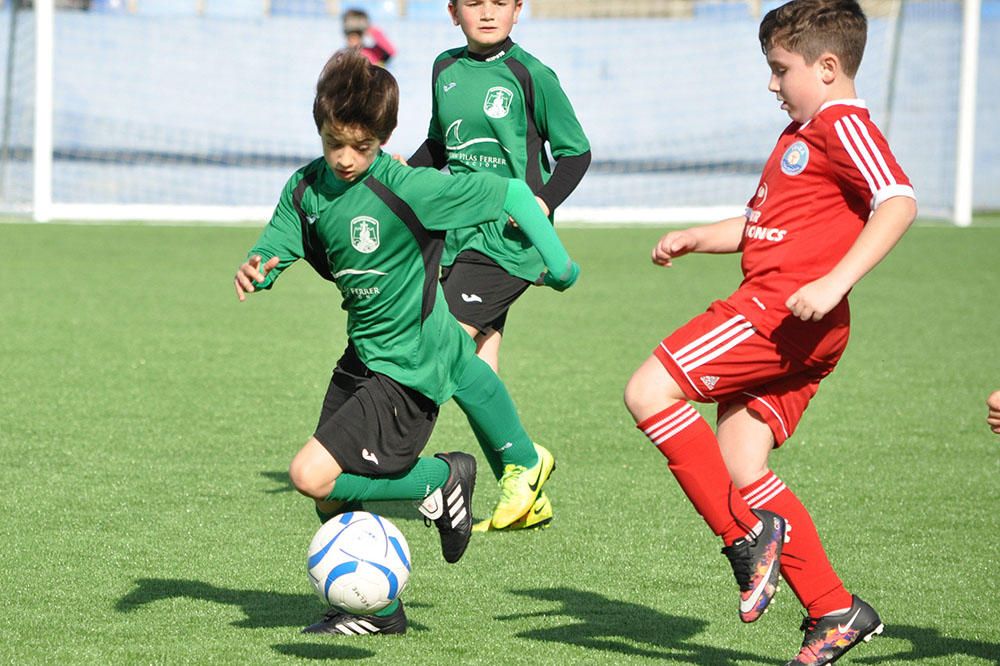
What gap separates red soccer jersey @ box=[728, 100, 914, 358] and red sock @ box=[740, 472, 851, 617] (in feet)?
1.17

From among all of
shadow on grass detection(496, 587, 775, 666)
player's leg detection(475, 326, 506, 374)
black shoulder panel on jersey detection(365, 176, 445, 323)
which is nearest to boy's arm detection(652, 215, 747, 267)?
black shoulder panel on jersey detection(365, 176, 445, 323)

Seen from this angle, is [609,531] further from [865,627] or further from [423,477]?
[865,627]

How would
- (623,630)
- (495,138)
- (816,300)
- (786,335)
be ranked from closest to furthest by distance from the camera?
(816,300), (786,335), (623,630), (495,138)

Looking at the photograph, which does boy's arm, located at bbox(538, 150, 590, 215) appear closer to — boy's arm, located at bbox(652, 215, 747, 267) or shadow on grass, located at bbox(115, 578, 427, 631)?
boy's arm, located at bbox(652, 215, 747, 267)

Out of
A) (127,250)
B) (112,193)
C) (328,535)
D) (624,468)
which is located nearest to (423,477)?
(328,535)

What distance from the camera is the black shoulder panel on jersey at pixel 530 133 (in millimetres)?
5441

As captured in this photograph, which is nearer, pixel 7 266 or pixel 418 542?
pixel 418 542

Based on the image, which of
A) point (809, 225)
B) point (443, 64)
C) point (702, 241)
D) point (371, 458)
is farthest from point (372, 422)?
point (443, 64)

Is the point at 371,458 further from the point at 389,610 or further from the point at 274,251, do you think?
the point at 274,251

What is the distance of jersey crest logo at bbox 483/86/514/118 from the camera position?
17.8ft

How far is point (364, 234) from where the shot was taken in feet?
12.2

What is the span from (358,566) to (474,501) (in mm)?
1833

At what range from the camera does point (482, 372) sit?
14.7 ft

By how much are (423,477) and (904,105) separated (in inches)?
571
